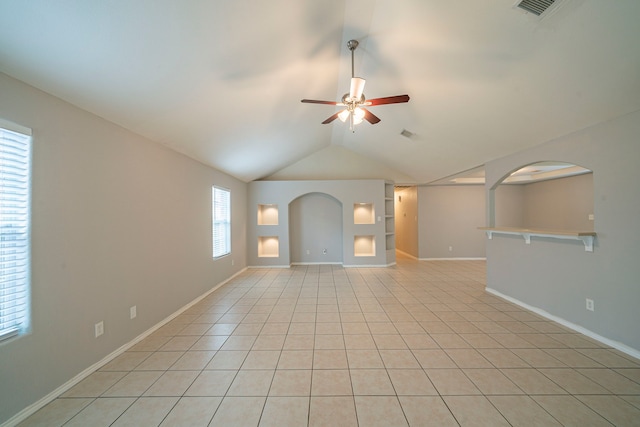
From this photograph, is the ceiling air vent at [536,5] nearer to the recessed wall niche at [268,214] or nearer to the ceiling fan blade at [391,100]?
the ceiling fan blade at [391,100]

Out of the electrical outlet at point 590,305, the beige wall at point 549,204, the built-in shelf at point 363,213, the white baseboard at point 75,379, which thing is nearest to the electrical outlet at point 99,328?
the white baseboard at point 75,379

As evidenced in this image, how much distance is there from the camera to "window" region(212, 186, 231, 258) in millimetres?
4930

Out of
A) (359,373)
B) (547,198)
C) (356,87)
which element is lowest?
(359,373)

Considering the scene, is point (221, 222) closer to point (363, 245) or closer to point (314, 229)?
point (314, 229)

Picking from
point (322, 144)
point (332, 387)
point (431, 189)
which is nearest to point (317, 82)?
point (322, 144)

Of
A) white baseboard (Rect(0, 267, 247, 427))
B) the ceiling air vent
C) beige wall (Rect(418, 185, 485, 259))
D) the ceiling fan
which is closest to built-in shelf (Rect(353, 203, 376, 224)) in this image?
beige wall (Rect(418, 185, 485, 259))

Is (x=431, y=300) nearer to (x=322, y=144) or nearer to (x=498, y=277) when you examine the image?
(x=498, y=277)

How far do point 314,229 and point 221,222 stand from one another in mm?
2859

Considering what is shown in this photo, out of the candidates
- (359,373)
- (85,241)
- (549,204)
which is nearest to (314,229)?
(359,373)

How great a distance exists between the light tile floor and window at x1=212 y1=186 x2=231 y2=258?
5.30ft

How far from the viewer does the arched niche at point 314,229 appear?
729 centimetres

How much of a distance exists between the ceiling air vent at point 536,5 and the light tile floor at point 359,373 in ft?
9.53

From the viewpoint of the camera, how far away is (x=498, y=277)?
4188 millimetres

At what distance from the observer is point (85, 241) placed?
2.12m
